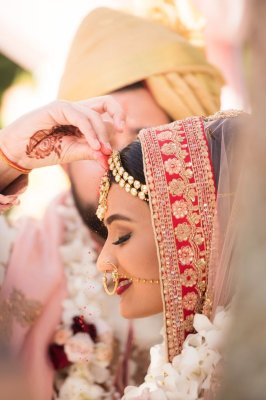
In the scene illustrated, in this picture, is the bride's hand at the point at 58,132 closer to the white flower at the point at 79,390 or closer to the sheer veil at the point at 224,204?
the sheer veil at the point at 224,204

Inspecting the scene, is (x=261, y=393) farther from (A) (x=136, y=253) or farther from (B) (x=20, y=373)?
(B) (x=20, y=373)

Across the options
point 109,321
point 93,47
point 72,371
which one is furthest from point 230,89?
point 72,371

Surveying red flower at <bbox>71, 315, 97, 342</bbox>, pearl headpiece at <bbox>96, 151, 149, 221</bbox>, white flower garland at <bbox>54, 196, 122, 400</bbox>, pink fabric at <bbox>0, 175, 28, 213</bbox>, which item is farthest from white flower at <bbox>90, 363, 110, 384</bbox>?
pearl headpiece at <bbox>96, 151, 149, 221</bbox>

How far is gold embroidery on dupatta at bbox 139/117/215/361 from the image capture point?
1.54 meters

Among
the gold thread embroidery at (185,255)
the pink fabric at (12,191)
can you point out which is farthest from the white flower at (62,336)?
the gold thread embroidery at (185,255)

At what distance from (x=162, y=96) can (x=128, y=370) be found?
1.03 metres

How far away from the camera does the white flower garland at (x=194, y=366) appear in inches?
56.1

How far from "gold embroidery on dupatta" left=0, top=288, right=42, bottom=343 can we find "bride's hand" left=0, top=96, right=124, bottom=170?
0.80m

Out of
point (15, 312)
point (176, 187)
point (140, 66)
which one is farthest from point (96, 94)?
point (176, 187)

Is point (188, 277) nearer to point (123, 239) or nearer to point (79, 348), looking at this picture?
point (123, 239)

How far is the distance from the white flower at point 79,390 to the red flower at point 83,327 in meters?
0.18

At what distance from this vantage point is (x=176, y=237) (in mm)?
1544

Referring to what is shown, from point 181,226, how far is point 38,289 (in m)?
1.25

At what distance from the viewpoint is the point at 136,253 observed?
163 centimetres
